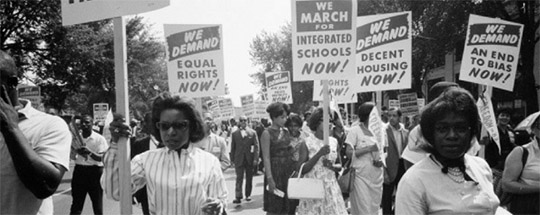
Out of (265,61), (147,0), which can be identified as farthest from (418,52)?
(265,61)

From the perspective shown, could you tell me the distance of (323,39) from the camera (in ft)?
22.4

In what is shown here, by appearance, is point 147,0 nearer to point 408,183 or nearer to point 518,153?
point 408,183

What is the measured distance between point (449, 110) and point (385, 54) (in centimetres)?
594

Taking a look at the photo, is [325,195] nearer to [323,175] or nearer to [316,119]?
[323,175]

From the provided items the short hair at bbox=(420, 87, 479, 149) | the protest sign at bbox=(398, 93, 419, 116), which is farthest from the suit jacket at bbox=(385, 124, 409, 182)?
the protest sign at bbox=(398, 93, 419, 116)

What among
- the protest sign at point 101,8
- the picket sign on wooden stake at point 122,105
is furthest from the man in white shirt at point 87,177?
the picket sign on wooden stake at point 122,105

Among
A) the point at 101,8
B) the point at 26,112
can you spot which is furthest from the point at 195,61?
the point at 26,112

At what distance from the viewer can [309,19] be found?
6.87 meters

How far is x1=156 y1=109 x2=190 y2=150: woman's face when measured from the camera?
3.34 metres

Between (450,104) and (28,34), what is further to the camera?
(28,34)

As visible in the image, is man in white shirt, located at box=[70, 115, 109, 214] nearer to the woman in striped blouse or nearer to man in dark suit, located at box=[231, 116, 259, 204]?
man in dark suit, located at box=[231, 116, 259, 204]

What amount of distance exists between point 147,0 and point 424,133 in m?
2.07

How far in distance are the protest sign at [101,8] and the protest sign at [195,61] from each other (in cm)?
342

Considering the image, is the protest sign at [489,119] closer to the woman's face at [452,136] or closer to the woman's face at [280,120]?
the woman's face at [280,120]
